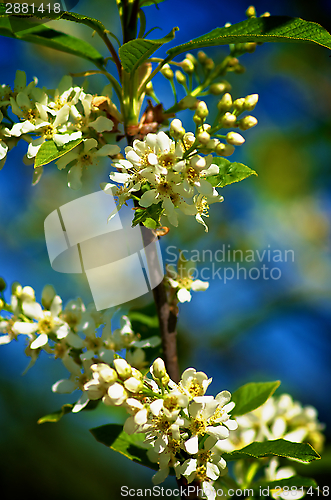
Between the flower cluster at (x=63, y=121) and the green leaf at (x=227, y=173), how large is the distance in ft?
0.93

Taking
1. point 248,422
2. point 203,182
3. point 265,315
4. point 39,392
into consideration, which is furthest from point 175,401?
point 265,315

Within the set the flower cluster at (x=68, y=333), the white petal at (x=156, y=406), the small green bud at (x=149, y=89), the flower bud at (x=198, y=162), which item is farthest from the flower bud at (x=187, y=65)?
the white petal at (x=156, y=406)

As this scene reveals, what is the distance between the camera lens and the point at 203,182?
43.3 inches

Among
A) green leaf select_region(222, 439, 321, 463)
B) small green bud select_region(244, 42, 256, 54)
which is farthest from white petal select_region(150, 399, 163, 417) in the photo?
small green bud select_region(244, 42, 256, 54)

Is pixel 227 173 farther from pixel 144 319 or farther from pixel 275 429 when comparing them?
pixel 275 429

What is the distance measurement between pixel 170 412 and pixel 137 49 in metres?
0.90

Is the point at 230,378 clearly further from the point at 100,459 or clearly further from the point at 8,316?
the point at 8,316

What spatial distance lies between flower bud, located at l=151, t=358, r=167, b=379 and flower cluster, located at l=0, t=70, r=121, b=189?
551 millimetres

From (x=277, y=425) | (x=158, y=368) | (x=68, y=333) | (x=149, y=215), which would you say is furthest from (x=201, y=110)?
(x=277, y=425)

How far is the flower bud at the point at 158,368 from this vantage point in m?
1.10

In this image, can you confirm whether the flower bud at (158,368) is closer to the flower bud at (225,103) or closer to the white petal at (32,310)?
the white petal at (32,310)

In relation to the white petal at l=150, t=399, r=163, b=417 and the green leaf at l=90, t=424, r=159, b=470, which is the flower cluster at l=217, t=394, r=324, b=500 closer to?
the green leaf at l=90, t=424, r=159, b=470

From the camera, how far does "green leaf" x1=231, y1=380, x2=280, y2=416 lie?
58.5 inches

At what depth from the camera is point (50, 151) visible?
43.8 inches
